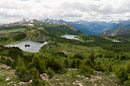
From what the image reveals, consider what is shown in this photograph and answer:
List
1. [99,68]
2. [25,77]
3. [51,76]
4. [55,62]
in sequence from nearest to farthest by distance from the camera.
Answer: [25,77], [51,76], [55,62], [99,68]

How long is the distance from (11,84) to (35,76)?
24.3 ft

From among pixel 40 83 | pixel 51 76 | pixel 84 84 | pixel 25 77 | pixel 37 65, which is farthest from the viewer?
pixel 37 65

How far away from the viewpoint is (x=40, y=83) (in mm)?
28484

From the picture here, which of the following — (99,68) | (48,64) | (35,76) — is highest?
(35,76)

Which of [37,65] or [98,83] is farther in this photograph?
[37,65]

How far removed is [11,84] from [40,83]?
8869 mm

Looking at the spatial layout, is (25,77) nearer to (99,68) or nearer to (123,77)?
(123,77)

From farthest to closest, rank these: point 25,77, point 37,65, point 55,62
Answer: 1. point 55,62
2. point 37,65
3. point 25,77

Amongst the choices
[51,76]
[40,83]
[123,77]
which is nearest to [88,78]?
[123,77]

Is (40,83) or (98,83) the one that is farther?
(98,83)

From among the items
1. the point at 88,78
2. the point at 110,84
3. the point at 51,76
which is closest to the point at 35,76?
the point at 51,76

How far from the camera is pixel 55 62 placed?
49.2 m

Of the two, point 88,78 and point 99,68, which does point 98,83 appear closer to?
point 88,78

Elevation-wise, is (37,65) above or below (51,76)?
above
